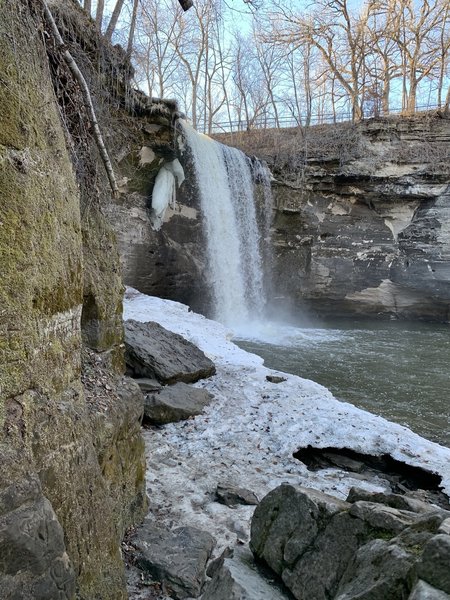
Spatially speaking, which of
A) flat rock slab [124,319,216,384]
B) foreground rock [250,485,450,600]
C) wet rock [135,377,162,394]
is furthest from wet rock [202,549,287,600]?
flat rock slab [124,319,216,384]

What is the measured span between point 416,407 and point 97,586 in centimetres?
575

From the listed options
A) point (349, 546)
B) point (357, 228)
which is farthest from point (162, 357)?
point (357, 228)

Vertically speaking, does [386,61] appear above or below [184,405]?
above

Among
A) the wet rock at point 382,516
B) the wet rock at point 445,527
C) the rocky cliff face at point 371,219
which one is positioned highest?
the rocky cliff face at point 371,219

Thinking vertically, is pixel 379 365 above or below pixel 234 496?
below

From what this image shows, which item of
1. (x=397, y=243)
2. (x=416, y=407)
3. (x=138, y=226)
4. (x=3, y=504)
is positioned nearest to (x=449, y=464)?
(x=416, y=407)

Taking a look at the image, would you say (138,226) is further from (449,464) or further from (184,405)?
(449,464)

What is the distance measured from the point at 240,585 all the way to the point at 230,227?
42.0ft

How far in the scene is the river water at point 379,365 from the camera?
21.6 feet

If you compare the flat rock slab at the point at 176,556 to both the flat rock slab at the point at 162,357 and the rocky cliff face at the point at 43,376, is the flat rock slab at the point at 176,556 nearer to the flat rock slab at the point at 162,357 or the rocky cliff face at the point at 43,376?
the rocky cliff face at the point at 43,376

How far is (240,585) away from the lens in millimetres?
2133

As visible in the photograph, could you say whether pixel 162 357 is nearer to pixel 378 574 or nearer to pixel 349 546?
pixel 349 546

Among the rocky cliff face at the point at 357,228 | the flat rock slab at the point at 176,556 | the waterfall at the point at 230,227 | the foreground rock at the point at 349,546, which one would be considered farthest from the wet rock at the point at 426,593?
the rocky cliff face at the point at 357,228

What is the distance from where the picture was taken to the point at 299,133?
1788 cm
